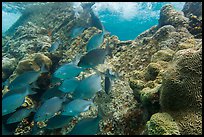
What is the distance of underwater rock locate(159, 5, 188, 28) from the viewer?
7.64 meters

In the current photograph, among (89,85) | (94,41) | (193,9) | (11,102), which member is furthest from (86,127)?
(193,9)

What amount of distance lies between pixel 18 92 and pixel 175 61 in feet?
8.97

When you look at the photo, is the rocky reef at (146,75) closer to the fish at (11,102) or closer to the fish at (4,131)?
the fish at (4,131)

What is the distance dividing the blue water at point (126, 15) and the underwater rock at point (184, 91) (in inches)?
652

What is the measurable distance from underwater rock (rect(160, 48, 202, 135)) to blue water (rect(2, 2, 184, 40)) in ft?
54.4

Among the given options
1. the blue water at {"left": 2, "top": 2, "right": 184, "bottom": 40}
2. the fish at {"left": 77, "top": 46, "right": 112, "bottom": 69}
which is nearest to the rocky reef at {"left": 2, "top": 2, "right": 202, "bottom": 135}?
the fish at {"left": 77, "top": 46, "right": 112, "bottom": 69}

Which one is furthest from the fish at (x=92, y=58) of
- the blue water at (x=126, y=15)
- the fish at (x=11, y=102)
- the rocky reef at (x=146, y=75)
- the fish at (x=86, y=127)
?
the blue water at (x=126, y=15)

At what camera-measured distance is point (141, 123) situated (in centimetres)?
455

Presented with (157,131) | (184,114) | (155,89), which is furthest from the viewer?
(155,89)

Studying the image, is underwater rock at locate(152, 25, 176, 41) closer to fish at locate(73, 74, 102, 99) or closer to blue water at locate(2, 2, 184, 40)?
fish at locate(73, 74, 102, 99)

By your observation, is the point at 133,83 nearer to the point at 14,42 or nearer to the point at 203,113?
the point at 203,113

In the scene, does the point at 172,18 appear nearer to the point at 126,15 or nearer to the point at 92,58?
the point at 92,58

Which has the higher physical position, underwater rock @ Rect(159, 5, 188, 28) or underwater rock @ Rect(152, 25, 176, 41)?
underwater rock @ Rect(159, 5, 188, 28)

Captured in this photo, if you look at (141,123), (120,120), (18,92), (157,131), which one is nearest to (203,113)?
(157,131)
